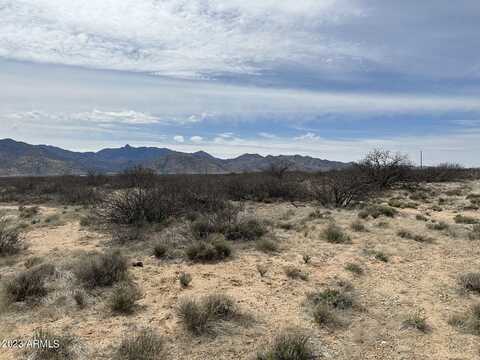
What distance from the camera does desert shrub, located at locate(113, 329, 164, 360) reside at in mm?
4691

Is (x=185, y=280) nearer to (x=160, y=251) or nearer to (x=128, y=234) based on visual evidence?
(x=160, y=251)

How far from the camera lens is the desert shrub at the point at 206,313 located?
5.51 metres

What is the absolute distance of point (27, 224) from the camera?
48.5ft

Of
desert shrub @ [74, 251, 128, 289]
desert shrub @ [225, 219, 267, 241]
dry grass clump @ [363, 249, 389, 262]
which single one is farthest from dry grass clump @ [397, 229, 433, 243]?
desert shrub @ [74, 251, 128, 289]

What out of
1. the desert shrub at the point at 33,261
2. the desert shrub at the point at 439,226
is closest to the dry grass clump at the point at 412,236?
the desert shrub at the point at 439,226

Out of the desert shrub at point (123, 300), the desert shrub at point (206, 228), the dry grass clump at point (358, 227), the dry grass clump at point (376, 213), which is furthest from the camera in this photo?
the dry grass clump at point (376, 213)

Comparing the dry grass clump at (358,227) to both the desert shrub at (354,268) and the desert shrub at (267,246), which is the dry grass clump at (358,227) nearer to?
the desert shrub at (267,246)

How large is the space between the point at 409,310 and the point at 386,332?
102cm

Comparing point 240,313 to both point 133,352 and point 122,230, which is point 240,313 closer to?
point 133,352

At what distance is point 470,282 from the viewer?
286 inches

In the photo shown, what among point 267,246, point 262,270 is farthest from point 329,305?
point 267,246

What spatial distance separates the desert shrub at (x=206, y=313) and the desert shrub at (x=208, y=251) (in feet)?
8.88

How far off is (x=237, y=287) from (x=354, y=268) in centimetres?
274

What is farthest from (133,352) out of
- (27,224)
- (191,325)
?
Result: (27,224)
